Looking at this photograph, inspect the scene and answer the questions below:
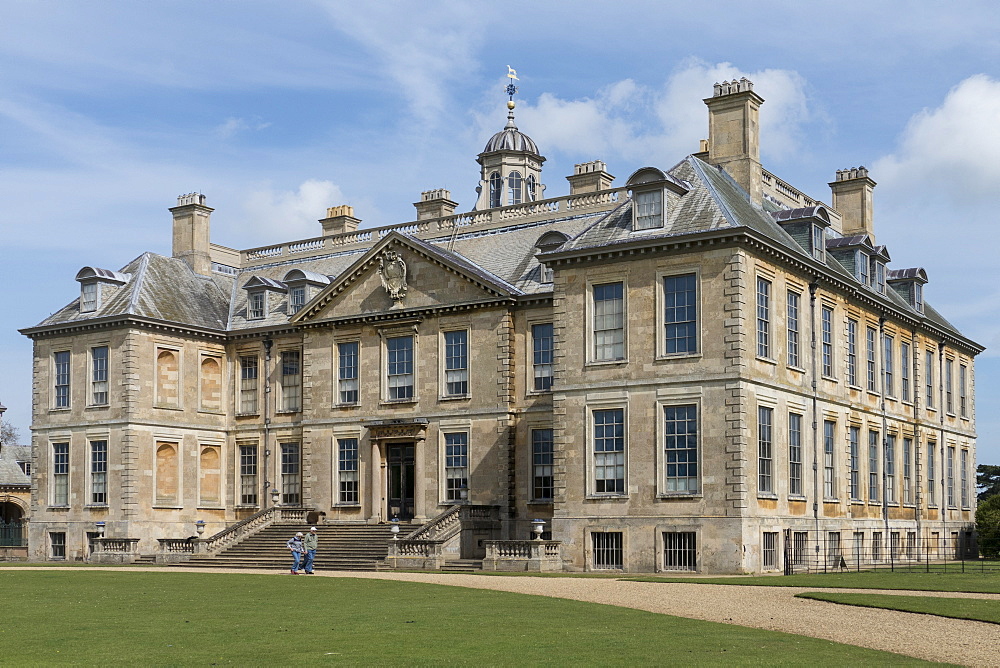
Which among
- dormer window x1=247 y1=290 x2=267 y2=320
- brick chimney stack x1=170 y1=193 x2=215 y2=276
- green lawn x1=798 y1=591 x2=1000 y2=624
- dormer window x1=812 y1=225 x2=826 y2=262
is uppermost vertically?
brick chimney stack x1=170 y1=193 x2=215 y2=276

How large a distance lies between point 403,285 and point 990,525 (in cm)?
2105

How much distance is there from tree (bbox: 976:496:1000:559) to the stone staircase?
1919 cm

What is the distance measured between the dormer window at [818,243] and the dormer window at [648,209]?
5.82 meters

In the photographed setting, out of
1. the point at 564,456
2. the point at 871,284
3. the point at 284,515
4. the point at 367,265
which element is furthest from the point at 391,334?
the point at 871,284

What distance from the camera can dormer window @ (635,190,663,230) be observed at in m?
34.2

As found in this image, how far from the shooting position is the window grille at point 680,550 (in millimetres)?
32281

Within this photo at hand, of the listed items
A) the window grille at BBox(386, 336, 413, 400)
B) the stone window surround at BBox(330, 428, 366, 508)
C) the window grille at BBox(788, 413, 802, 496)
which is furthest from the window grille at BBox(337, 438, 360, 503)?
the window grille at BBox(788, 413, 802, 496)

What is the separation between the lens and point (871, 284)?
41.7 m

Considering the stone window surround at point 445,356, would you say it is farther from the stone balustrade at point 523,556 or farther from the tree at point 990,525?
the tree at point 990,525

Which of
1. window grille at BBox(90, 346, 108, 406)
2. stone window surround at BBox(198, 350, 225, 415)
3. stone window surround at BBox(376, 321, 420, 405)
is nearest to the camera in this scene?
stone window surround at BBox(376, 321, 420, 405)

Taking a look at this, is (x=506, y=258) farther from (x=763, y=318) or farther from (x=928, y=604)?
(x=928, y=604)

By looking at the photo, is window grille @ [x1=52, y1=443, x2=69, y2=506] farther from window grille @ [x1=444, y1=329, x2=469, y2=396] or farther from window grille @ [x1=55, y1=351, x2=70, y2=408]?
window grille @ [x1=444, y1=329, x2=469, y2=396]

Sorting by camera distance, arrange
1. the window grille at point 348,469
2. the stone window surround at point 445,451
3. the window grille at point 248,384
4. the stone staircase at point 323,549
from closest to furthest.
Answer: the stone staircase at point 323,549
the stone window surround at point 445,451
the window grille at point 348,469
the window grille at point 248,384

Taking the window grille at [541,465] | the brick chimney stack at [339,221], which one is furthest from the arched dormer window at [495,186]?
the window grille at [541,465]
